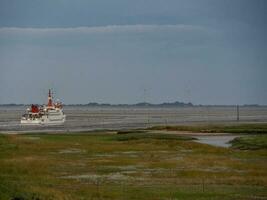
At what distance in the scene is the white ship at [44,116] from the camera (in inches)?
5615

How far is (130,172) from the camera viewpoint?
4359cm

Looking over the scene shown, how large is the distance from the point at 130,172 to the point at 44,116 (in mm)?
104445

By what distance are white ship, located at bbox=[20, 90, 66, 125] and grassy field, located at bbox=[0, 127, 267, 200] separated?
2929 inches

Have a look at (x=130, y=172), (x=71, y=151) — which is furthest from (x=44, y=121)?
(x=130, y=172)

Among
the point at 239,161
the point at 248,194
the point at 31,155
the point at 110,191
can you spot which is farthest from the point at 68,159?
the point at 248,194

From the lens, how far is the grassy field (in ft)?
109

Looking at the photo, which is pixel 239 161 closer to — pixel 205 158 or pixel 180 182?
pixel 205 158

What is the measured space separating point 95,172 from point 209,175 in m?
7.86

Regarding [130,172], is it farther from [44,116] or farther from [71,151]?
[44,116]

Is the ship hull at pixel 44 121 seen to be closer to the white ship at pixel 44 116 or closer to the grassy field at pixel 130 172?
the white ship at pixel 44 116

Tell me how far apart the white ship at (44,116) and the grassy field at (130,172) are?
74391 millimetres

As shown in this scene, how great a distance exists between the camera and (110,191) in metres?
34.2

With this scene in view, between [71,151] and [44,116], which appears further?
[44,116]

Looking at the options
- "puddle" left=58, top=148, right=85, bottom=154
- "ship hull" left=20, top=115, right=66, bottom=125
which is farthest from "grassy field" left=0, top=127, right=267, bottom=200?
"ship hull" left=20, top=115, right=66, bottom=125
